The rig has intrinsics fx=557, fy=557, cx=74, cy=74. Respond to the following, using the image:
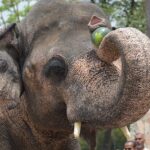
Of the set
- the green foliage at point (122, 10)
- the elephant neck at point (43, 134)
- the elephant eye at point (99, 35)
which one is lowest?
the green foliage at point (122, 10)

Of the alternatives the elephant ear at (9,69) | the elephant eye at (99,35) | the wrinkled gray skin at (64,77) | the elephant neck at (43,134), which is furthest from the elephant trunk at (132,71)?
the elephant neck at (43,134)

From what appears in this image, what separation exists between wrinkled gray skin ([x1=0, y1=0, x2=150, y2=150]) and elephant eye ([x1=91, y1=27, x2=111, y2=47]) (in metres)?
0.06

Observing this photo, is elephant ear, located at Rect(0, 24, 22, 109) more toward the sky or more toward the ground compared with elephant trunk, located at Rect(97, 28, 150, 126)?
more toward the ground

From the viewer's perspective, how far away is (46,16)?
355cm

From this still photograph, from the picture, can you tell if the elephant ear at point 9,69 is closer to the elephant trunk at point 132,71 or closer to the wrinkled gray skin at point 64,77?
the wrinkled gray skin at point 64,77

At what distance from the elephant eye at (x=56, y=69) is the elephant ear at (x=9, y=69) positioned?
24 cm

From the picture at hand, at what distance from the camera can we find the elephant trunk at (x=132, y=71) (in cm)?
267

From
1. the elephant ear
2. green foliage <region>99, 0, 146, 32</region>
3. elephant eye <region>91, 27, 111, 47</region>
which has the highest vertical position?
elephant eye <region>91, 27, 111, 47</region>

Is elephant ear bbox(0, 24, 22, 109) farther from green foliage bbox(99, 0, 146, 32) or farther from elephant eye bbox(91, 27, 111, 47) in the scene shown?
green foliage bbox(99, 0, 146, 32)

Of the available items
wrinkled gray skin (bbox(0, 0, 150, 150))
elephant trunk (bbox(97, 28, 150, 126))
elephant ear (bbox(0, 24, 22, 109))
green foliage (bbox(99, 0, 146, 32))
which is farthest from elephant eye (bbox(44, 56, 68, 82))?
green foliage (bbox(99, 0, 146, 32))

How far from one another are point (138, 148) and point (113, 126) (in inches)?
108

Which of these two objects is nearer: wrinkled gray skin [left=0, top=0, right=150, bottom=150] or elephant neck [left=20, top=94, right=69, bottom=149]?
wrinkled gray skin [left=0, top=0, right=150, bottom=150]

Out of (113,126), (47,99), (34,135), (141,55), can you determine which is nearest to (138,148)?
(34,135)

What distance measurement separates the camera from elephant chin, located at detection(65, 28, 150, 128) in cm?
268
